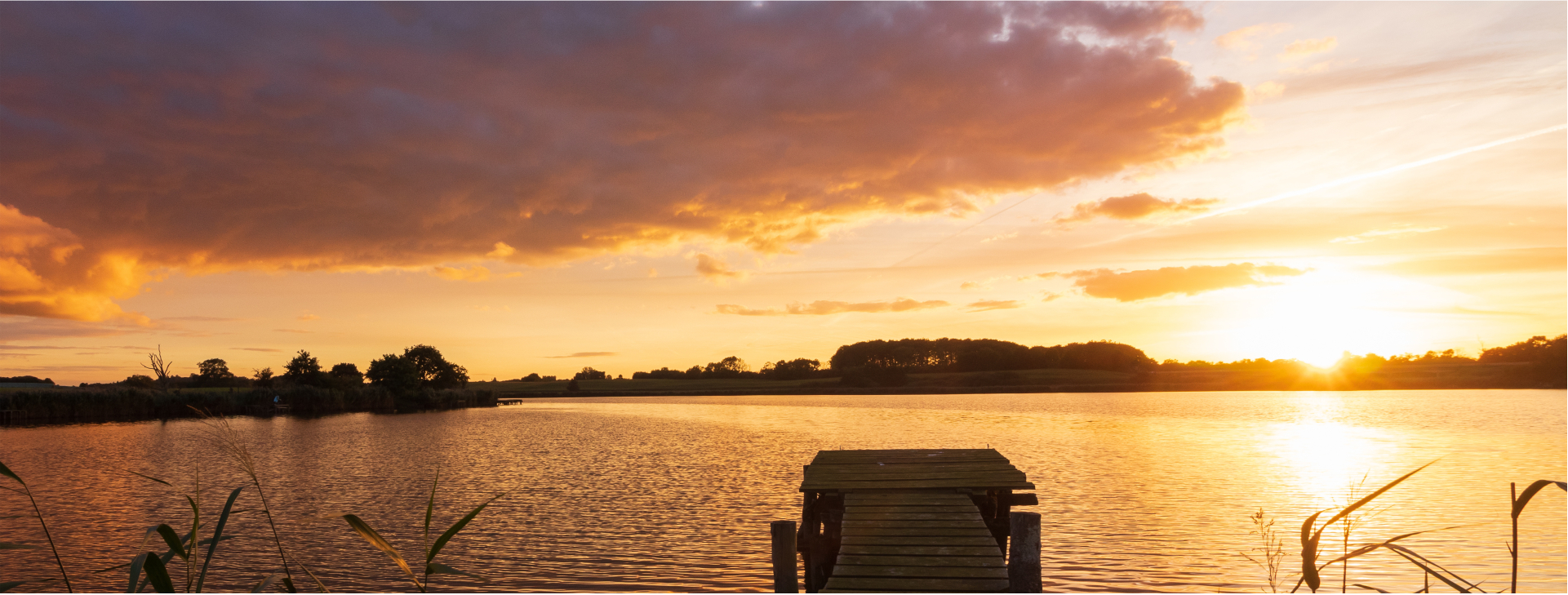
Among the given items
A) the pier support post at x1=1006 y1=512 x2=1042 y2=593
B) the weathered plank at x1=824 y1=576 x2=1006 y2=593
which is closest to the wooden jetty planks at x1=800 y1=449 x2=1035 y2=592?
the weathered plank at x1=824 y1=576 x2=1006 y2=593

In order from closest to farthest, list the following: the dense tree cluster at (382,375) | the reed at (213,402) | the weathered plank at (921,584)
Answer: the weathered plank at (921,584), the reed at (213,402), the dense tree cluster at (382,375)

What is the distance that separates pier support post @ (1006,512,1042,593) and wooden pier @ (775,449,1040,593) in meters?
0.01

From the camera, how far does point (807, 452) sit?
1781 inches

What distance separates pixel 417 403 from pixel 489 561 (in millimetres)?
106251

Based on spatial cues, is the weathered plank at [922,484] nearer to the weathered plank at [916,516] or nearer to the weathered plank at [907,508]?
the weathered plank at [907,508]

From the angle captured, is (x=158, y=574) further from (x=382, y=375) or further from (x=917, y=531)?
(x=382, y=375)

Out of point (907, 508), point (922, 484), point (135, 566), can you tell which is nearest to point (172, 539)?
point (135, 566)

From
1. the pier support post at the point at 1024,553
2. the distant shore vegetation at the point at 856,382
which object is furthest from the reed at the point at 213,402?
the pier support post at the point at 1024,553

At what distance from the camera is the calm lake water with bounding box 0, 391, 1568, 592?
18.7 metres

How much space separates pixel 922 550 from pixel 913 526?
109 centimetres

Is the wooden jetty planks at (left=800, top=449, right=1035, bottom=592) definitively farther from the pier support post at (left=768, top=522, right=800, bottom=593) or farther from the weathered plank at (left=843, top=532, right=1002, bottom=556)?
the pier support post at (left=768, top=522, right=800, bottom=593)

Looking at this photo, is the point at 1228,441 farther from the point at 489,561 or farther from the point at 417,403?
the point at 417,403

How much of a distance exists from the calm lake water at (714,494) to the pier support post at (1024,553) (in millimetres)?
4685

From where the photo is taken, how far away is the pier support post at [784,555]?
12914mm
